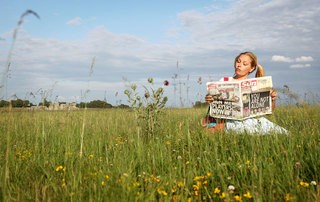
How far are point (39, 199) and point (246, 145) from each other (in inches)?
87.2

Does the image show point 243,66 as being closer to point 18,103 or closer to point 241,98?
point 241,98

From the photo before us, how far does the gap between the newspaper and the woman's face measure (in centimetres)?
63

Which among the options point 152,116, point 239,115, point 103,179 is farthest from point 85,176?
point 239,115

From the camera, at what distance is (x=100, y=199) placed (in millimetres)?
1705

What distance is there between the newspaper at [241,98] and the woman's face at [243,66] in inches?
25.0

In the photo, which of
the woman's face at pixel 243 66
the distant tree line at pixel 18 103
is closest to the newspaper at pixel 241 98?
the woman's face at pixel 243 66

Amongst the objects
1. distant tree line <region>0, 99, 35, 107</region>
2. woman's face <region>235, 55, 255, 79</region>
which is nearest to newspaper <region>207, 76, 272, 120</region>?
woman's face <region>235, 55, 255, 79</region>

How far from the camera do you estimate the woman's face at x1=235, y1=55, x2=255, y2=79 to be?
13.5ft

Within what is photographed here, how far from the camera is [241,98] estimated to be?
343cm

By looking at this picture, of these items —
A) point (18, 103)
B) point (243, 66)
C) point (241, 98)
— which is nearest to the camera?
point (241, 98)

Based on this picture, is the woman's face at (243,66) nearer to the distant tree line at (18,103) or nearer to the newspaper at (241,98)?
the newspaper at (241,98)

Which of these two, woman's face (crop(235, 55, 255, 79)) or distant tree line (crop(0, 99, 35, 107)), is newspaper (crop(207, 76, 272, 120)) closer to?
woman's face (crop(235, 55, 255, 79))

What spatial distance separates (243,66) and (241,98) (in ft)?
3.12

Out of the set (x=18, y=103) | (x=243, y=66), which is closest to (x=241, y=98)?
(x=243, y=66)
